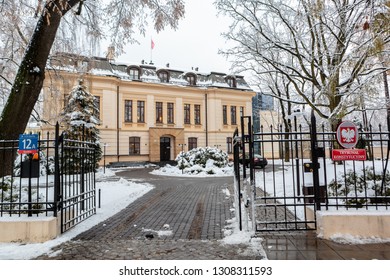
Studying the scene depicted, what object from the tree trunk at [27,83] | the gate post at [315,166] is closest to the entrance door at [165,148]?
the tree trunk at [27,83]

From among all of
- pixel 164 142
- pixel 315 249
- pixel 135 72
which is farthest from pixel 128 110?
pixel 315 249

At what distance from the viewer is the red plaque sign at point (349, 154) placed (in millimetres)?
5020

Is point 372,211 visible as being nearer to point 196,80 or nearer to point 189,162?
point 189,162

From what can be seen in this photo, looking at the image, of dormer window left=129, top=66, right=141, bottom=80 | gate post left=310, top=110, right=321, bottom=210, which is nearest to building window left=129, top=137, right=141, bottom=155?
dormer window left=129, top=66, right=141, bottom=80

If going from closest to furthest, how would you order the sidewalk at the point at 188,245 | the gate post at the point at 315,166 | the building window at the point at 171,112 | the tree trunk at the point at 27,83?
the sidewalk at the point at 188,245, the gate post at the point at 315,166, the tree trunk at the point at 27,83, the building window at the point at 171,112

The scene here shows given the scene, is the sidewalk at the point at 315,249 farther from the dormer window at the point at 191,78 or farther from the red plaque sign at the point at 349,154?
the dormer window at the point at 191,78

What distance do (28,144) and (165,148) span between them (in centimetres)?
3042

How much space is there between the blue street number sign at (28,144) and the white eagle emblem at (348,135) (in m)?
5.60

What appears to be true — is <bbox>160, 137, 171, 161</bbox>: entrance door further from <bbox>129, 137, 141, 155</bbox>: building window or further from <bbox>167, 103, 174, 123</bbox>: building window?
<bbox>129, 137, 141, 155</bbox>: building window

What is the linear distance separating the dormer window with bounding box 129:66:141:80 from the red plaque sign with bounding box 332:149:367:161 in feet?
105

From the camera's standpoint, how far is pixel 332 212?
5.00 m

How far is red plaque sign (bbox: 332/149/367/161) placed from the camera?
16.5 ft

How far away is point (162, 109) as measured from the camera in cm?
3547
